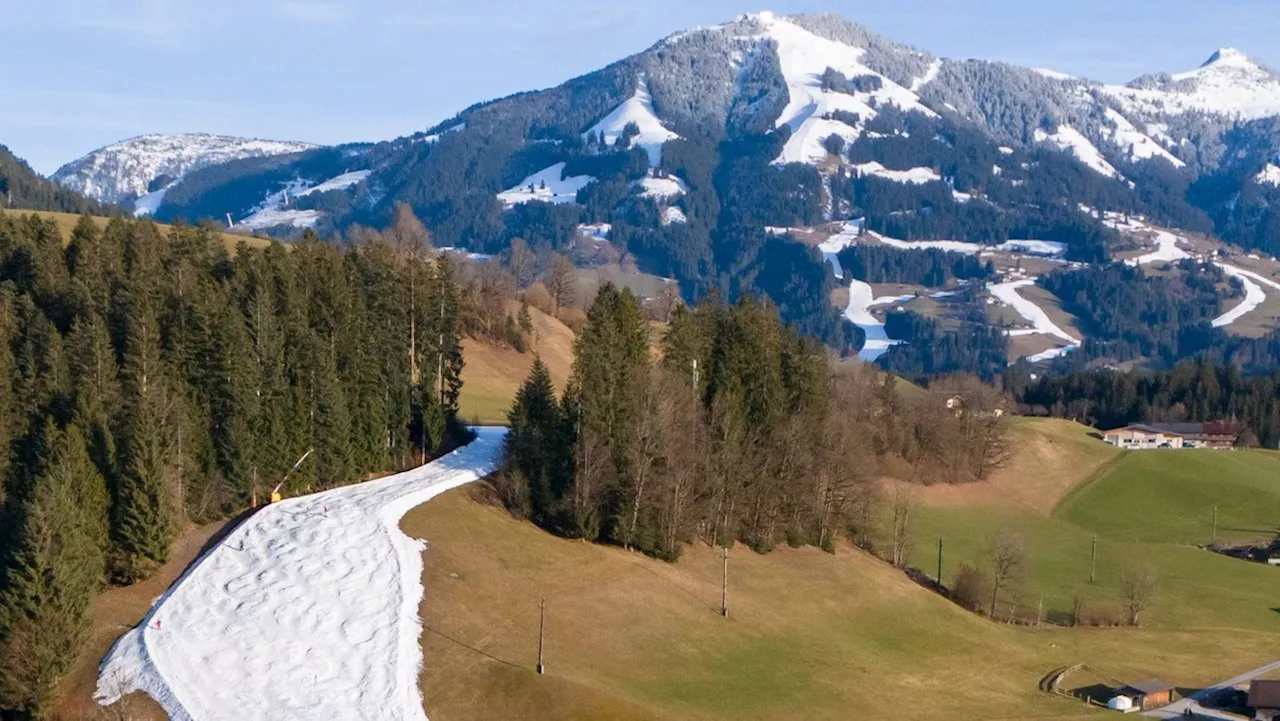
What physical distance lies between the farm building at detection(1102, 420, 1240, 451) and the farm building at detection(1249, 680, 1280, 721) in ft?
355

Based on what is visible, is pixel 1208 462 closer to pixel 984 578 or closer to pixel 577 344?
pixel 984 578

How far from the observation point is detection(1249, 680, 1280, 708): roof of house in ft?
219

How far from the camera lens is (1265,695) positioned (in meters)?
67.1

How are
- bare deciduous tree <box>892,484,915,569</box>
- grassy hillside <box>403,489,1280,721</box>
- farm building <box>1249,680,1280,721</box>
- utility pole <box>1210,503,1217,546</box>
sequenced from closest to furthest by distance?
grassy hillside <box>403,489,1280,721</box>, farm building <box>1249,680,1280,721</box>, bare deciduous tree <box>892,484,915,569</box>, utility pole <box>1210,503,1217,546</box>

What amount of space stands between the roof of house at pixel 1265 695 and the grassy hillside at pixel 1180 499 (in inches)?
2349

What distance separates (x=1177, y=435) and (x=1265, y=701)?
127 metres

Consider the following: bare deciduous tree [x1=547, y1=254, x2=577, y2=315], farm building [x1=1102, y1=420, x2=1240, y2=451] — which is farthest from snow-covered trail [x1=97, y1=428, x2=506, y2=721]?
farm building [x1=1102, y1=420, x2=1240, y2=451]

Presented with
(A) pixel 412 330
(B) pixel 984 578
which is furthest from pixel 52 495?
(B) pixel 984 578

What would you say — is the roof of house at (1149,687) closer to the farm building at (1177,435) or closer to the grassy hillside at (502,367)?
the grassy hillside at (502,367)

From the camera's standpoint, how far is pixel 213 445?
6850 cm

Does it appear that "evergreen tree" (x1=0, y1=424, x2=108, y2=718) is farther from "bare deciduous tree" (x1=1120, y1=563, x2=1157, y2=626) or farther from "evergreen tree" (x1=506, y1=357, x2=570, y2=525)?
"bare deciduous tree" (x1=1120, y1=563, x2=1157, y2=626)

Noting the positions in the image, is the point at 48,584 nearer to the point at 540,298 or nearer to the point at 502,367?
the point at 502,367

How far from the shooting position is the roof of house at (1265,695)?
66750 mm

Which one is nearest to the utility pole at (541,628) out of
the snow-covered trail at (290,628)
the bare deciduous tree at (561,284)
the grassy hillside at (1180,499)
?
the snow-covered trail at (290,628)
